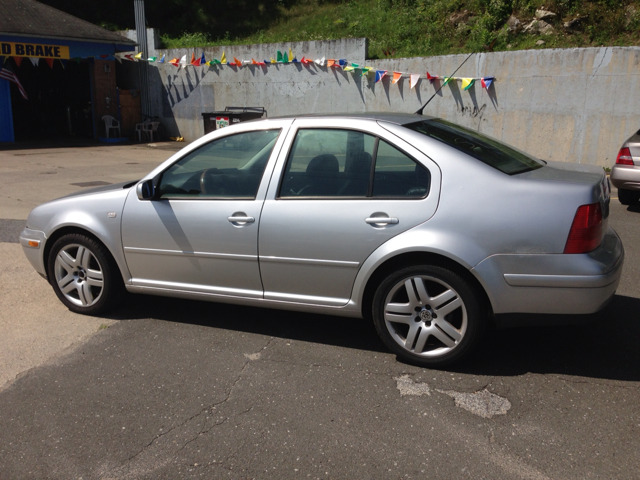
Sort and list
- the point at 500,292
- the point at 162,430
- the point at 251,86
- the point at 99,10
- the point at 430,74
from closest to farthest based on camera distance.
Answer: the point at 162,430
the point at 500,292
the point at 430,74
the point at 251,86
the point at 99,10

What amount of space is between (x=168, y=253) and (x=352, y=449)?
A: 7.05ft

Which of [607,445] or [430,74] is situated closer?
[607,445]

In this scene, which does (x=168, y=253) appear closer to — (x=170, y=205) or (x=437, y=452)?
(x=170, y=205)

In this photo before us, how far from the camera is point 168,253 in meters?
4.48

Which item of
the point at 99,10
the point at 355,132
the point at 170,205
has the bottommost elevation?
the point at 170,205

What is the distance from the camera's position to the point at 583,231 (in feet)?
11.5

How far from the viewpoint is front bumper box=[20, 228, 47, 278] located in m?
4.93

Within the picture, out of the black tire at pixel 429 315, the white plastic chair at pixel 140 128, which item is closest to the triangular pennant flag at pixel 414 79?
the white plastic chair at pixel 140 128

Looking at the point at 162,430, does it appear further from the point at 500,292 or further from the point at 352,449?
the point at 500,292

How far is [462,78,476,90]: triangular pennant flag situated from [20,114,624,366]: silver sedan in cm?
1169

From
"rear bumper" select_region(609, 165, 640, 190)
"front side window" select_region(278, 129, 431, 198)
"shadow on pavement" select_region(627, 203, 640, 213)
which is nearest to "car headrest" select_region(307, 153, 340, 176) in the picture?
"front side window" select_region(278, 129, 431, 198)

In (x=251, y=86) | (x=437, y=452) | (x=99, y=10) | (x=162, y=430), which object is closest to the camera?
(x=437, y=452)

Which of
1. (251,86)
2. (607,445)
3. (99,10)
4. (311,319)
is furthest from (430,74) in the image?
(99,10)

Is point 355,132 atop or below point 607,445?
atop
